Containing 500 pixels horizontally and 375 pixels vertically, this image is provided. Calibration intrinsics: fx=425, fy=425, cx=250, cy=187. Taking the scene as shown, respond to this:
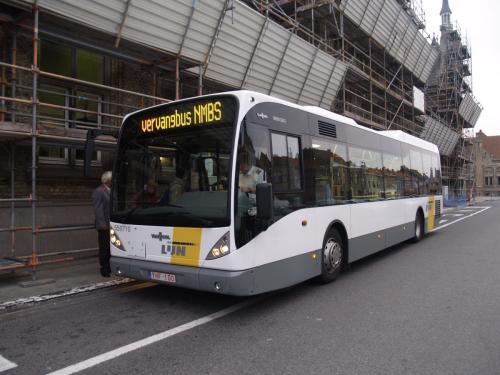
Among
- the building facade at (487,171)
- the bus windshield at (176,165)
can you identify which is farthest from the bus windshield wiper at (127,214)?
the building facade at (487,171)

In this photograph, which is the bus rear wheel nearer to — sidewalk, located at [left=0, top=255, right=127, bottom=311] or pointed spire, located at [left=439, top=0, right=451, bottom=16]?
sidewalk, located at [left=0, top=255, right=127, bottom=311]

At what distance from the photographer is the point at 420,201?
38.7 feet

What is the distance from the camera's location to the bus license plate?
16.6 feet

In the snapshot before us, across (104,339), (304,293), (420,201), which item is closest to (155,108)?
(104,339)

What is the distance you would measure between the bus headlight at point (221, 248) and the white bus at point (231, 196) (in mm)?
Answer: 11

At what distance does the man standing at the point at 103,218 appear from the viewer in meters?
6.95

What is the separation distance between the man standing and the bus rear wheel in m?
8.03

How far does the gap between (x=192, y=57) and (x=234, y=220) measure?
7147 millimetres

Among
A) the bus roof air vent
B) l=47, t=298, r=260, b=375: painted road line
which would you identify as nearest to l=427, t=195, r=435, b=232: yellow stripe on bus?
the bus roof air vent

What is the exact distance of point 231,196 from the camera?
471cm

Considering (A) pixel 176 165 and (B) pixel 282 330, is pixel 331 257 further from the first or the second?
(A) pixel 176 165

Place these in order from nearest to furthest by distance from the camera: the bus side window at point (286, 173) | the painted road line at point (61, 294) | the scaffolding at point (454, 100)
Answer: the bus side window at point (286, 173), the painted road line at point (61, 294), the scaffolding at point (454, 100)

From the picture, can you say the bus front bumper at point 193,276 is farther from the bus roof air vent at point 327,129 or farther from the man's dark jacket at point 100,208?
the bus roof air vent at point 327,129

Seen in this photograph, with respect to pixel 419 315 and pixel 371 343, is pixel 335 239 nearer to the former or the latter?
pixel 419 315
